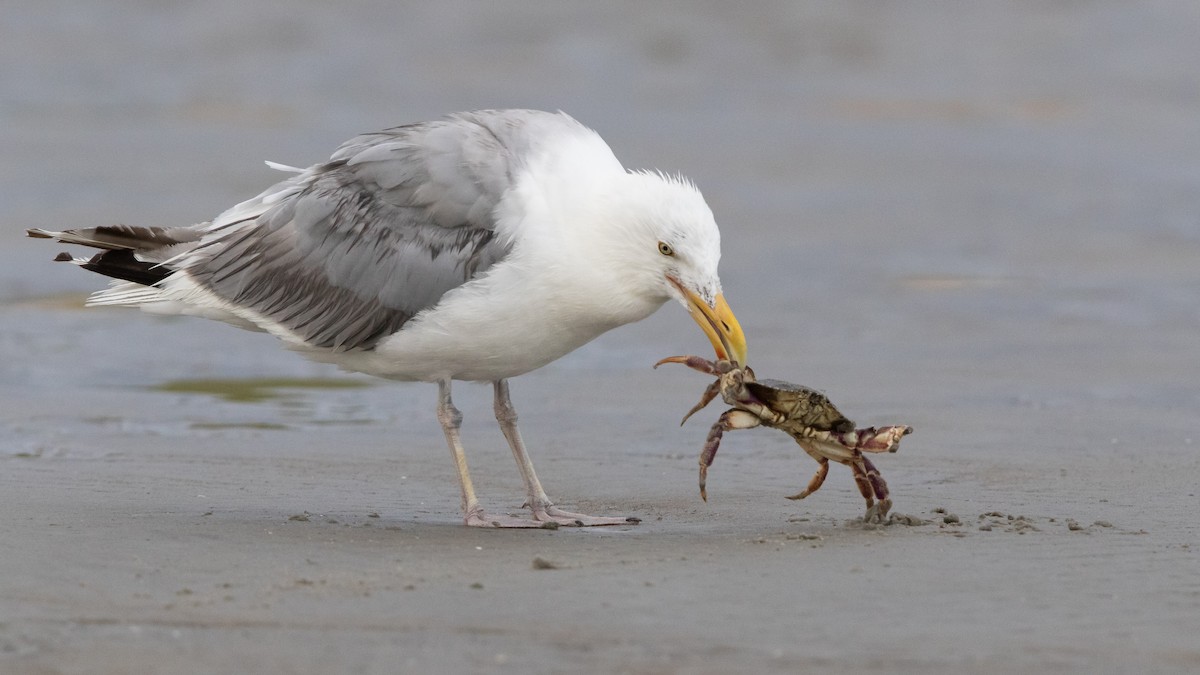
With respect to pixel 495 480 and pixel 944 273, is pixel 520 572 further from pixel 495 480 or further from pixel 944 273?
pixel 944 273

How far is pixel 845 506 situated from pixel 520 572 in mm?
1955

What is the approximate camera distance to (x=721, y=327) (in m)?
7.08

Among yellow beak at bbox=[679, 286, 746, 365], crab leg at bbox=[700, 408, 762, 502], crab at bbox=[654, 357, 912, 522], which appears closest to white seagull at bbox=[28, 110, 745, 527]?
yellow beak at bbox=[679, 286, 746, 365]

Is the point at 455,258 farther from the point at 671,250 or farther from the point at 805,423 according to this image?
the point at 805,423

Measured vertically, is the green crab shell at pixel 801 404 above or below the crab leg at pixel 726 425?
above

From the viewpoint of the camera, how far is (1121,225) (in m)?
15.7

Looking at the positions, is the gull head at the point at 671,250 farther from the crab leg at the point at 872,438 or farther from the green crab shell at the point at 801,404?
the crab leg at the point at 872,438

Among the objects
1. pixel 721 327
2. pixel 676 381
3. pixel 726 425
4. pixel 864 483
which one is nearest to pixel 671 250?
pixel 721 327

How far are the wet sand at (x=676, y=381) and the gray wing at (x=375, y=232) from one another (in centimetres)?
88

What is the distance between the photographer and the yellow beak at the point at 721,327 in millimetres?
7059

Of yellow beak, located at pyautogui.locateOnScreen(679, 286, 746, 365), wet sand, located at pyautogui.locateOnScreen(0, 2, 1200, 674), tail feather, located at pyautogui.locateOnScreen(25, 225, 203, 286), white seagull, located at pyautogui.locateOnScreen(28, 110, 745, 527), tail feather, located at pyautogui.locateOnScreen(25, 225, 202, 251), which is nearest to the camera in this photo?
wet sand, located at pyautogui.locateOnScreen(0, 2, 1200, 674)

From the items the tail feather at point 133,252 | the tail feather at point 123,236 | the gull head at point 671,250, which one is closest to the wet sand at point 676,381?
the gull head at point 671,250

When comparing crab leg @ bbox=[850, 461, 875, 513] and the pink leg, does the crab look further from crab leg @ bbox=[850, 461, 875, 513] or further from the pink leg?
the pink leg

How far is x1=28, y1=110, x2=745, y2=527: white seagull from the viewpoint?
23.7 ft
